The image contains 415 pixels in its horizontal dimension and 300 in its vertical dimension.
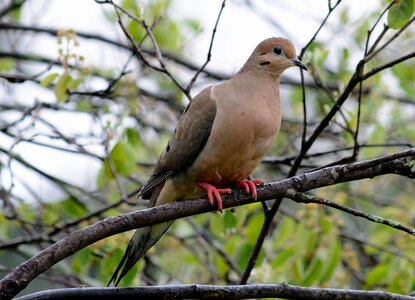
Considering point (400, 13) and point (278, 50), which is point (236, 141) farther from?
point (400, 13)

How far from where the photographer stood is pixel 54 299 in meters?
2.07

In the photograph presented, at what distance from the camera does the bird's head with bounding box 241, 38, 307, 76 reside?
330cm

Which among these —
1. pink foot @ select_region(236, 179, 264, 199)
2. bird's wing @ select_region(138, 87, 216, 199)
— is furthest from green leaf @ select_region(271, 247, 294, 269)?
bird's wing @ select_region(138, 87, 216, 199)

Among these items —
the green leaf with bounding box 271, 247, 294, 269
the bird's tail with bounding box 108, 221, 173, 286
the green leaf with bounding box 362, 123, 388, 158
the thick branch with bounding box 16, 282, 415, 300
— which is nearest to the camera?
the thick branch with bounding box 16, 282, 415, 300

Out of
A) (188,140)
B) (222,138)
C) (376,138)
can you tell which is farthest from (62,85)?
(376,138)

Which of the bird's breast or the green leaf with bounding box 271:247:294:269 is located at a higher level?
the bird's breast

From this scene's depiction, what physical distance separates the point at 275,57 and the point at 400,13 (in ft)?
2.75

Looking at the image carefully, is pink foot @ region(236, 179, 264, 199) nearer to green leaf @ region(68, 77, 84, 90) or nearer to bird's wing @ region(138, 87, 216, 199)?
bird's wing @ region(138, 87, 216, 199)

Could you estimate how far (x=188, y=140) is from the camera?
3141 mm

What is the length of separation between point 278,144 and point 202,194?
1.85 m

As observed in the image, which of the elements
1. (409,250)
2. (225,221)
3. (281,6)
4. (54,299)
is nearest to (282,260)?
(225,221)

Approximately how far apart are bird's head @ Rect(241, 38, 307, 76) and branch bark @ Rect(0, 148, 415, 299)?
108cm

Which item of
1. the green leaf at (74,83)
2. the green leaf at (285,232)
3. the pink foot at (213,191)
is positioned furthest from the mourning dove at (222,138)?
the green leaf at (285,232)

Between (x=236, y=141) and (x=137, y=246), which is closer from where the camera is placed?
(x=236, y=141)
